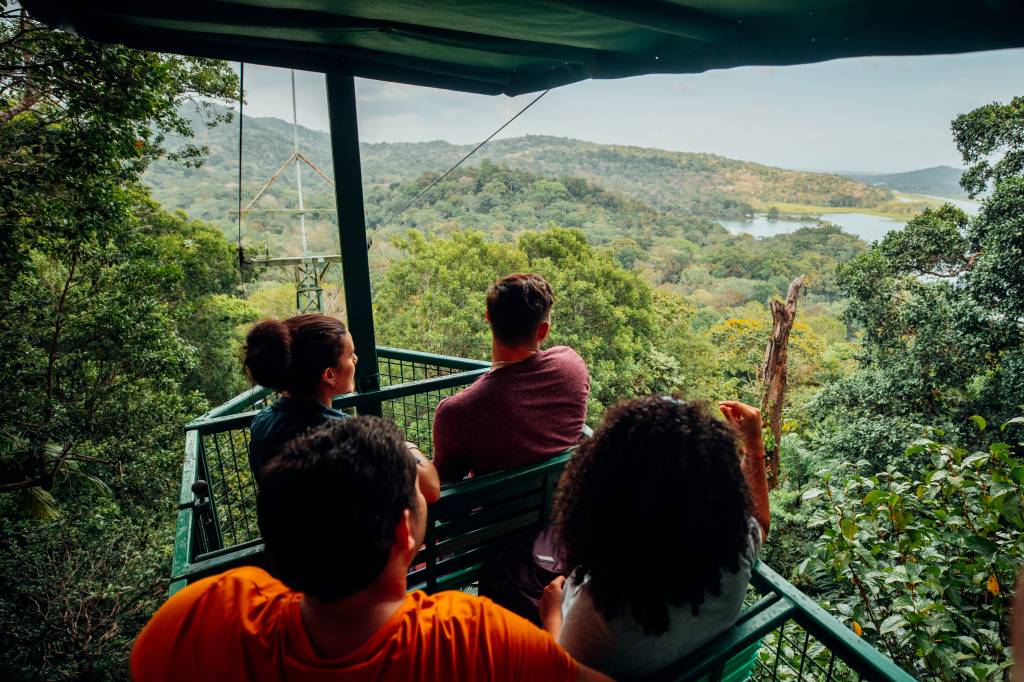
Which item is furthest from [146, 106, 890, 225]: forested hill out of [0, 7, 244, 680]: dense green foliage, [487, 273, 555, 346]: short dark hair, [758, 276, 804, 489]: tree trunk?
[487, 273, 555, 346]: short dark hair

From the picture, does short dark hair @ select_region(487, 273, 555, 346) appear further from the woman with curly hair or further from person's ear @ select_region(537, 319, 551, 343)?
the woman with curly hair

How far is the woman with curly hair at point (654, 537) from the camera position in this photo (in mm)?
856

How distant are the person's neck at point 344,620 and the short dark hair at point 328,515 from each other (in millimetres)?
23

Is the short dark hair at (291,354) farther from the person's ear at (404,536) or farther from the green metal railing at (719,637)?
the person's ear at (404,536)

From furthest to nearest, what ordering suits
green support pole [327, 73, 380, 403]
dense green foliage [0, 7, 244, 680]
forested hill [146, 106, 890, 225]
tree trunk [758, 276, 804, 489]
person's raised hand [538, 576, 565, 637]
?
forested hill [146, 106, 890, 225], tree trunk [758, 276, 804, 489], dense green foliage [0, 7, 244, 680], green support pole [327, 73, 380, 403], person's raised hand [538, 576, 565, 637]

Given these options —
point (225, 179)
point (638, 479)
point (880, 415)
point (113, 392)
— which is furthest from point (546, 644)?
point (225, 179)

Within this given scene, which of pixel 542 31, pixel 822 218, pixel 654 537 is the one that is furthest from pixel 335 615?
pixel 822 218

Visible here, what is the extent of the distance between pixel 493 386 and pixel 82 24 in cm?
173

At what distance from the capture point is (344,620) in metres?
0.76

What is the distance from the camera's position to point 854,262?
33.5ft

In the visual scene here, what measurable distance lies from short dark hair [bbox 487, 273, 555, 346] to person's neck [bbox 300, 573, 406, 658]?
969 millimetres

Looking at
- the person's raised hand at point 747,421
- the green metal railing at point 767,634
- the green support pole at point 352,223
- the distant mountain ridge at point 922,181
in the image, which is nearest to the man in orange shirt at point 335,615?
the green metal railing at point 767,634

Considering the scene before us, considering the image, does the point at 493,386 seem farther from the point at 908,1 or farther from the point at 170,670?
the point at 908,1

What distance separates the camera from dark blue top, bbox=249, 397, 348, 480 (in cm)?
144
